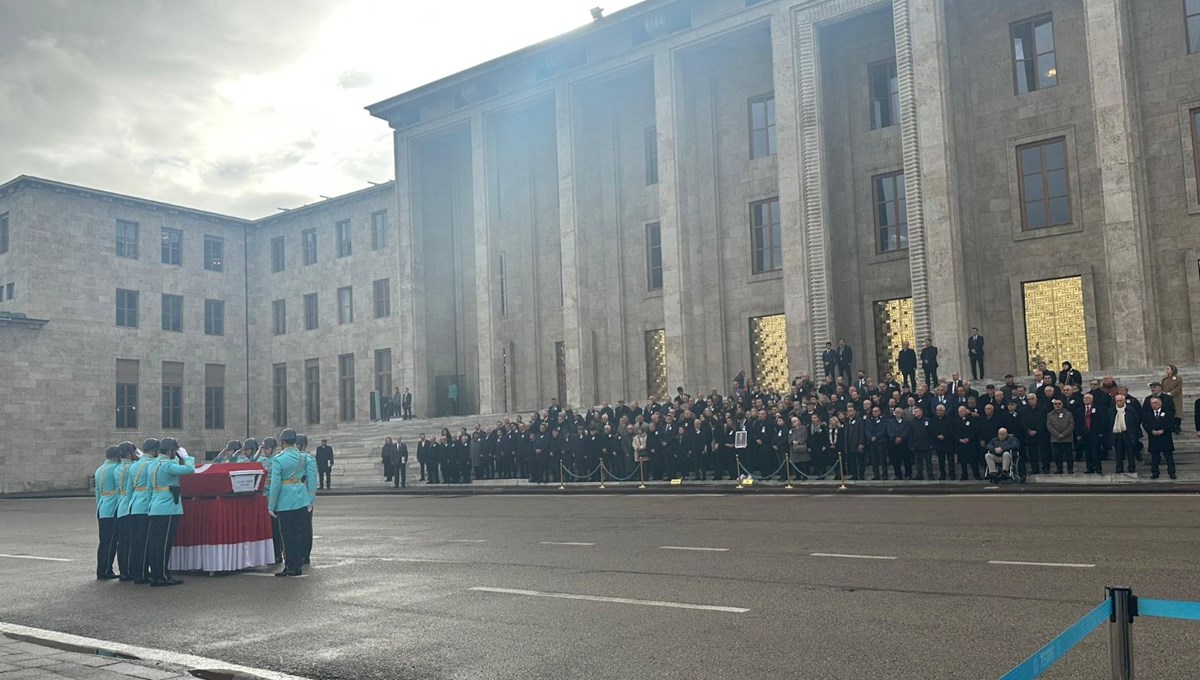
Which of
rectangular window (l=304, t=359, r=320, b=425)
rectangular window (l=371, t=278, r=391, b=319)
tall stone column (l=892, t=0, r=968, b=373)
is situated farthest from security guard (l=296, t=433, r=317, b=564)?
rectangular window (l=304, t=359, r=320, b=425)

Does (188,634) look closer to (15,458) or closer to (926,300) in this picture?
(926,300)

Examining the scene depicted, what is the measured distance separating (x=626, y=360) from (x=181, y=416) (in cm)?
2706

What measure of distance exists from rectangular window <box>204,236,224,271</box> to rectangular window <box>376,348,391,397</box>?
12028 millimetres

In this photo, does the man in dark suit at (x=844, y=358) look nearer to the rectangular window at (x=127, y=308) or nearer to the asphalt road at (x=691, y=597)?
the asphalt road at (x=691, y=597)

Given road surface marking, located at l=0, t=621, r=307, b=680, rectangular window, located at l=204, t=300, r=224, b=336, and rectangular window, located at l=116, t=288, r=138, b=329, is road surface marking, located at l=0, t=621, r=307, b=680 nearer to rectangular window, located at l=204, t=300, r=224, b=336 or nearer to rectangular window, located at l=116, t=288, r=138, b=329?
rectangular window, located at l=116, t=288, r=138, b=329

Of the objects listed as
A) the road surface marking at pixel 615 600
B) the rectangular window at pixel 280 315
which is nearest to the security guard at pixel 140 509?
the road surface marking at pixel 615 600

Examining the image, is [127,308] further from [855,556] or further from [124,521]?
[855,556]

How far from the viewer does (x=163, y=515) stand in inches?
484

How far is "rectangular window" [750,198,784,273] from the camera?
3631 centimetres

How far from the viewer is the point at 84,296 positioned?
4859cm

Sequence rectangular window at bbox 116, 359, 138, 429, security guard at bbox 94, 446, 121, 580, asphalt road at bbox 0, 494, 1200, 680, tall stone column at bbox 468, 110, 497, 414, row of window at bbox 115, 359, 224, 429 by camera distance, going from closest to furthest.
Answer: asphalt road at bbox 0, 494, 1200, 680 → security guard at bbox 94, 446, 121, 580 → tall stone column at bbox 468, 110, 497, 414 → rectangular window at bbox 116, 359, 138, 429 → row of window at bbox 115, 359, 224, 429

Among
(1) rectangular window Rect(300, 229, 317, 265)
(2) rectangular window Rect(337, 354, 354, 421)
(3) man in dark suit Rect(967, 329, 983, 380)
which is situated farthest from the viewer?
(1) rectangular window Rect(300, 229, 317, 265)

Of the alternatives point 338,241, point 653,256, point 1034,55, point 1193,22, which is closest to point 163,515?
point 653,256

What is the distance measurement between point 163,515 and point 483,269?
3082 centimetres
